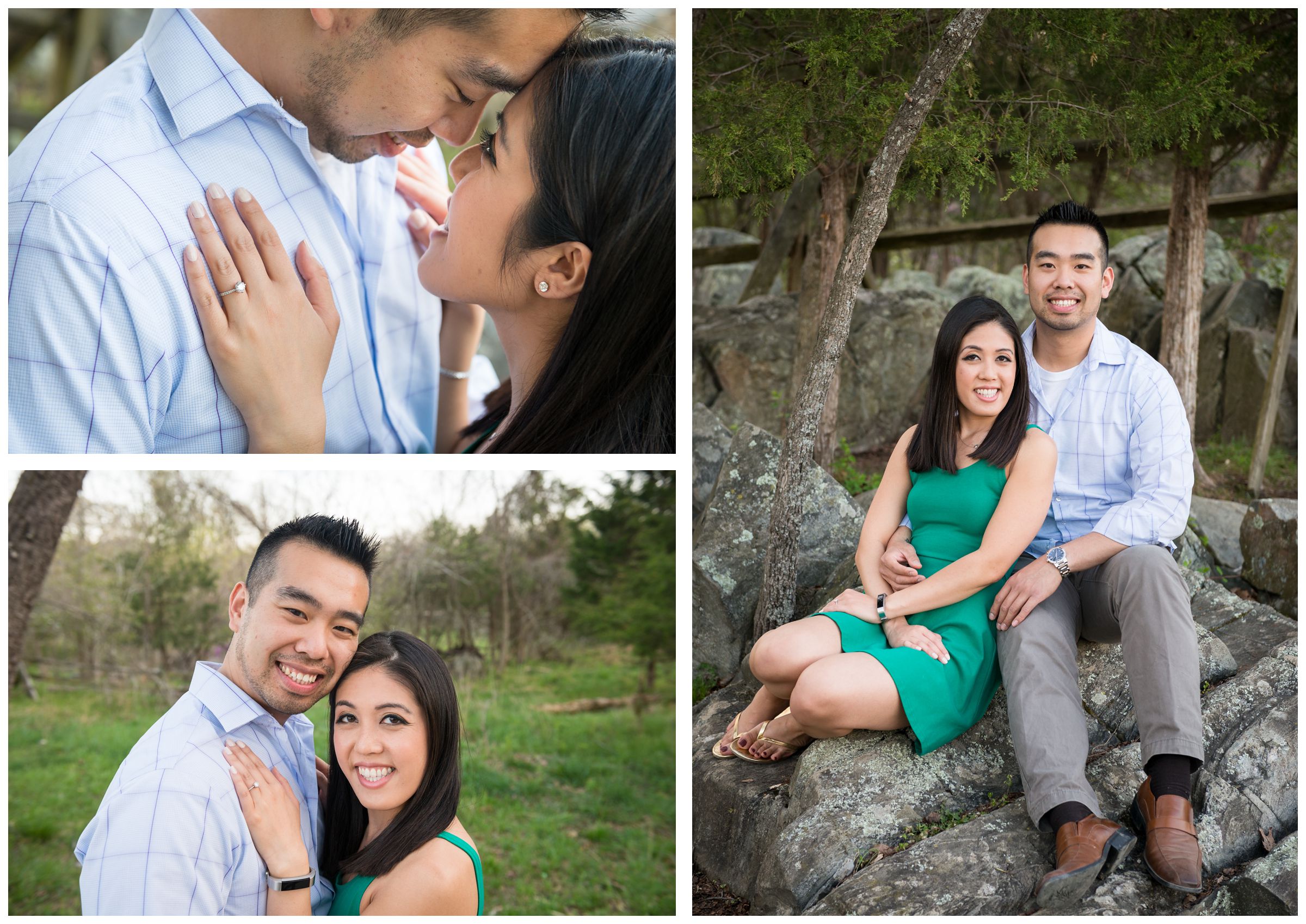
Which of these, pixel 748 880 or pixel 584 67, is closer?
pixel 584 67

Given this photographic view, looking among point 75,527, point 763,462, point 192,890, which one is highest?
point 763,462

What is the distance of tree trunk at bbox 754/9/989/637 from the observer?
10.6 ft

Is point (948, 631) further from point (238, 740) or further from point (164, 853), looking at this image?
point (164, 853)

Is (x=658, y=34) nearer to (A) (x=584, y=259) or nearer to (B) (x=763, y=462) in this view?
(A) (x=584, y=259)

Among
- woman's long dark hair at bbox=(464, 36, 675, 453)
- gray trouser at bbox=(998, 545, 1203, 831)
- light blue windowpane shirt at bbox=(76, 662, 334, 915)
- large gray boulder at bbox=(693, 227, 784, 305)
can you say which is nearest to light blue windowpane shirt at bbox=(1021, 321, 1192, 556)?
gray trouser at bbox=(998, 545, 1203, 831)

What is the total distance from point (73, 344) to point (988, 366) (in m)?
2.23

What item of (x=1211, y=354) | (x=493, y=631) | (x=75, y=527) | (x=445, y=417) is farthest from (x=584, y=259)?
(x=1211, y=354)

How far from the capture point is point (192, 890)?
1.89 m

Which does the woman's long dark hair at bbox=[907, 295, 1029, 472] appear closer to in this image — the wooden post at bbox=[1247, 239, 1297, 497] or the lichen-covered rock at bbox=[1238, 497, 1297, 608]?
the lichen-covered rock at bbox=[1238, 497, 1297, 608]

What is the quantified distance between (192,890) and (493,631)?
314cm

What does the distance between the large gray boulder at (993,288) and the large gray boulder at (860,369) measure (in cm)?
95

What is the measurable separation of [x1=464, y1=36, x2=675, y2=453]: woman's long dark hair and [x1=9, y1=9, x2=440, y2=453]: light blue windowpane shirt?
46 centimetres

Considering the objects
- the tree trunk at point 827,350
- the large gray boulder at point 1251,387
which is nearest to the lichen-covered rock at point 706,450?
the tree trunk at point 827,350

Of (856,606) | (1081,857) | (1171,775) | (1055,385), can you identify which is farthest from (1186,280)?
(1081,857)
